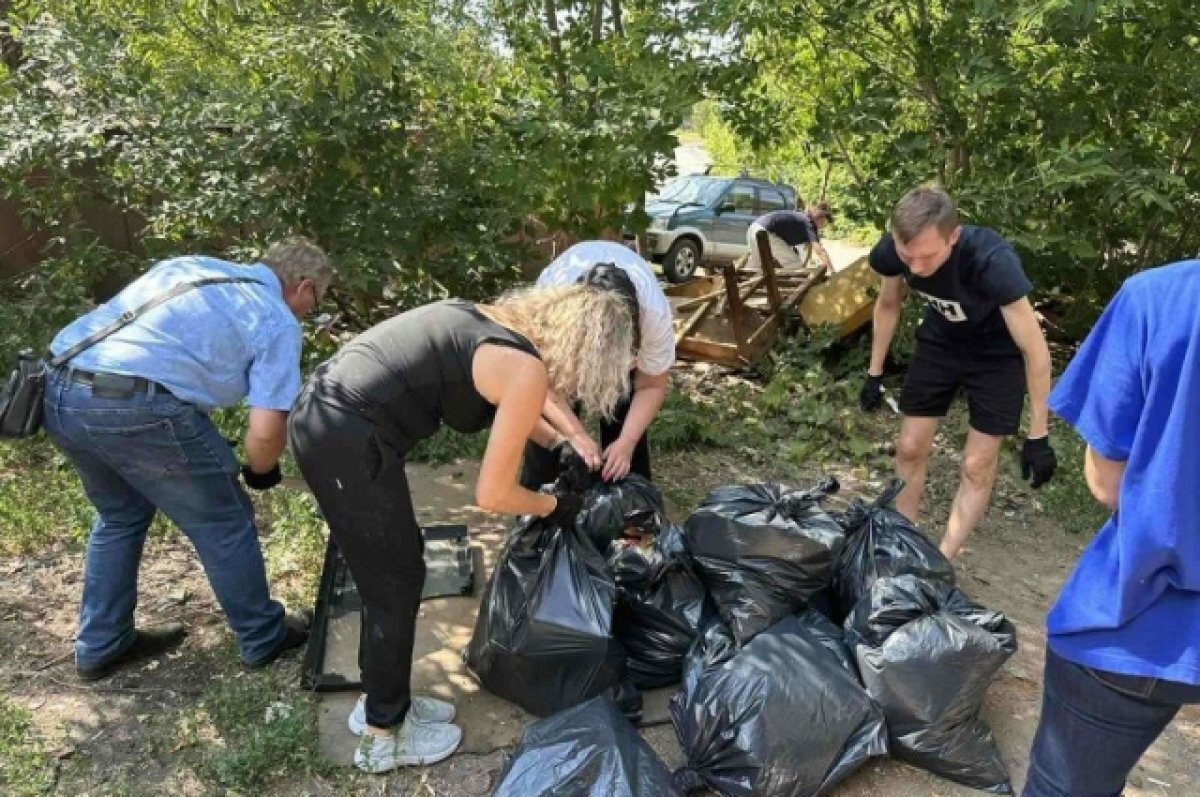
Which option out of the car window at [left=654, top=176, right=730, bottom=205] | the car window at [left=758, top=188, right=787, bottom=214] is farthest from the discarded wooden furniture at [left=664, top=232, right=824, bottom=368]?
the car window at [left=758, top=188, right=787, bottom=214]

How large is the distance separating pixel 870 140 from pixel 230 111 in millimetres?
3543

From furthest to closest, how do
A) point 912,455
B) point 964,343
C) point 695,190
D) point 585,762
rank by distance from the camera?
point 695,190, point 912,455, point 964,343, point 585,762

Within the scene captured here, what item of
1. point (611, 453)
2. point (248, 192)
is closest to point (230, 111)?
point (248, 192)

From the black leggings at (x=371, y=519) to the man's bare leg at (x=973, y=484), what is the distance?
212 centimetres

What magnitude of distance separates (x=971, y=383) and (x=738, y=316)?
2893 mm

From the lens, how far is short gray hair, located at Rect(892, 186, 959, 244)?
2.71m

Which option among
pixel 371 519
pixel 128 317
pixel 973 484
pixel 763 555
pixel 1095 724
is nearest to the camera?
pixel 1095 724

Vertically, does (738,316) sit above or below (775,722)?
above

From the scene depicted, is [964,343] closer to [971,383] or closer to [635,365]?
[971,383]

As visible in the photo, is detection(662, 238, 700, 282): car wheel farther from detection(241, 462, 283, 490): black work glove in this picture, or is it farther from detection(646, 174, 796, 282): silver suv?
detection(241, 462, 283, 490): black work glove

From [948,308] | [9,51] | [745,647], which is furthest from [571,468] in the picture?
[9,51]

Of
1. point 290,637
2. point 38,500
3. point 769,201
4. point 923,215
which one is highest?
point 923,215

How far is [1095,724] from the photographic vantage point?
55.1 inches

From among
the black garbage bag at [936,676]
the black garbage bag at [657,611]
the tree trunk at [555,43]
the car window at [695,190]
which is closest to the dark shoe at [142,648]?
the black garbage bag at [657,611]
